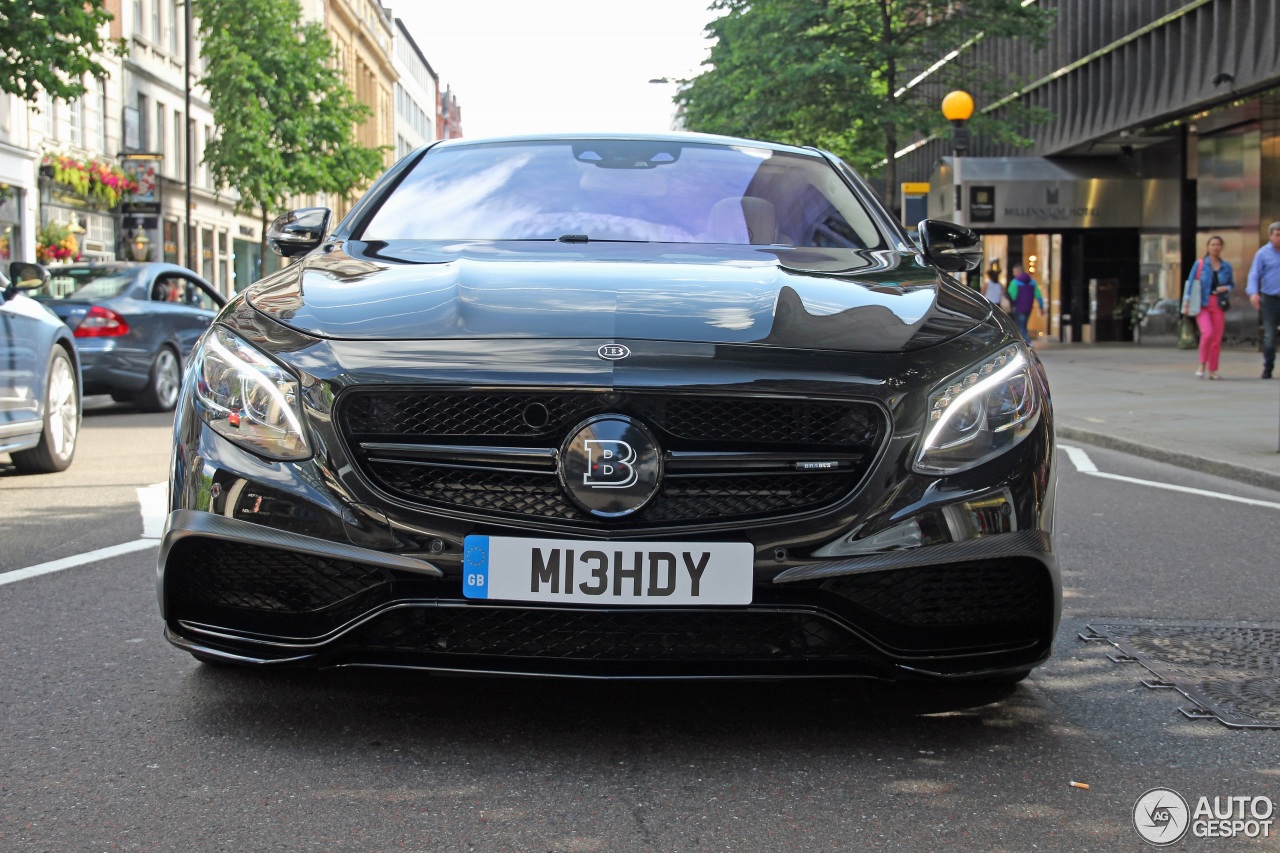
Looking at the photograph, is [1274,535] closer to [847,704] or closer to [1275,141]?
[847,704]

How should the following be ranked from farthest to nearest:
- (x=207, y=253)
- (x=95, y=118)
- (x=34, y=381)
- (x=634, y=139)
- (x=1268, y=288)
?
(x=207, y=253) < (x=95, y=118) < (x=1268, y=288) < (x=34, y=381) < (x=634, y=139)

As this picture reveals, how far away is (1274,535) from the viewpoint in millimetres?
7340

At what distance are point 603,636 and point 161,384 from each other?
43.0ft

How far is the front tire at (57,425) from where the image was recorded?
30.8ft

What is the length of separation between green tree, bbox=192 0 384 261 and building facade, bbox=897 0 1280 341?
601 inches

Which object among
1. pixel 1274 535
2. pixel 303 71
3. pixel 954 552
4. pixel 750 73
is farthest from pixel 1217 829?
pixel 303 71

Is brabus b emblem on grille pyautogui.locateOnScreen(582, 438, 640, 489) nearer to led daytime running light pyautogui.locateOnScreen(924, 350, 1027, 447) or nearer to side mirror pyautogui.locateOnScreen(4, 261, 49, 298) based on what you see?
led daytime running light pyautogui.locateOnScreen(924, 350, 1027, 447)

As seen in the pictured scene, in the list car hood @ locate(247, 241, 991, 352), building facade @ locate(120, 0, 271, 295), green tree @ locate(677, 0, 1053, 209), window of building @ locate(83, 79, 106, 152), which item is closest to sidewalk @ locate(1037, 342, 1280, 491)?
green tree @ locate(677, 0, 1053, 209)

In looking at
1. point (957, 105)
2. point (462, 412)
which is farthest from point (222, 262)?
point (462, 412)

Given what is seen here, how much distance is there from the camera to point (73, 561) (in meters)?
6.12

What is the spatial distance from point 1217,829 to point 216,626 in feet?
6.71

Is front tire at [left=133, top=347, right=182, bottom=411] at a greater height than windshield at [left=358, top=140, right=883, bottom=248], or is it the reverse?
windshield at [left=358, top=140, right=883, bottom=248]

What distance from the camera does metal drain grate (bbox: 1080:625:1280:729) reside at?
12.8 feet

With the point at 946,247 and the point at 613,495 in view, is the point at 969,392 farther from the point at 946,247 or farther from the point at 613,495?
the point at 946,247
